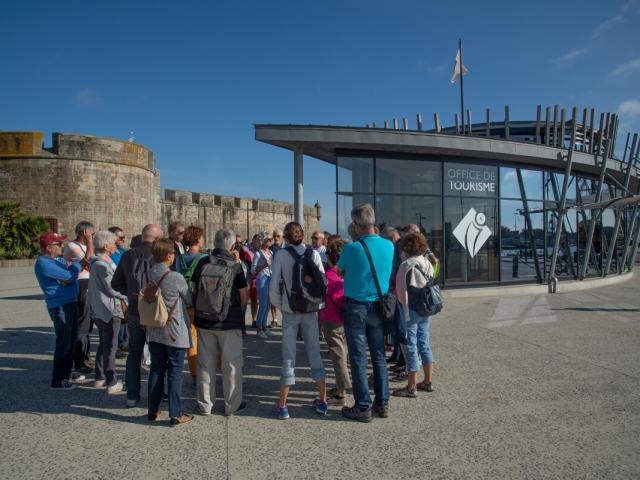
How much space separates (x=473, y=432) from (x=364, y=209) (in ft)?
6.87

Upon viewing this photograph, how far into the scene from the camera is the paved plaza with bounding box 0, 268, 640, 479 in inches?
116

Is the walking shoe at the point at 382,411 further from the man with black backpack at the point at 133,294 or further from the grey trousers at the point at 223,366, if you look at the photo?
the man with black backpack at the point at 133,294

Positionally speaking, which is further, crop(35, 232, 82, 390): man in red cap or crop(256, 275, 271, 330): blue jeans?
crop(256, 275, 271, 330): blue jeans

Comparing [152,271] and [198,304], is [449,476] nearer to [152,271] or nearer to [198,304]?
[198,304]

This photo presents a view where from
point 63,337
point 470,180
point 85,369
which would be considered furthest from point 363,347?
point 470,180

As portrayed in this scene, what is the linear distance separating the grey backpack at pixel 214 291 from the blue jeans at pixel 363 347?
107 centimetres

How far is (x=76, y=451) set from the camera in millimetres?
3203

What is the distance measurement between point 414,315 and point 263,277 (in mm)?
3435

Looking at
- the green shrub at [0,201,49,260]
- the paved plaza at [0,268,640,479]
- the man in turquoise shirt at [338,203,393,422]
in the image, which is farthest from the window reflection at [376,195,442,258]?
the green shrub at [0,201,49,260]

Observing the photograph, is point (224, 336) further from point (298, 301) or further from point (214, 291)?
point (298, 301)

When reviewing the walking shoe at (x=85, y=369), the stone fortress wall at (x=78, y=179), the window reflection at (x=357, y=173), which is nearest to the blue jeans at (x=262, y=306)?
the walking shoe at (x=85, y=369)

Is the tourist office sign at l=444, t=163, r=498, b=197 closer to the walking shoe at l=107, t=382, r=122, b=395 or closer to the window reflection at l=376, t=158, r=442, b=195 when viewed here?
the window reflection at l=376, t=158, r=442, b=195

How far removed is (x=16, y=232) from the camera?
73.0 ft

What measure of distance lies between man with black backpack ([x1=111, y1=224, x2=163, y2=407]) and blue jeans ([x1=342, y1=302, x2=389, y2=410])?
2027 millimetres
